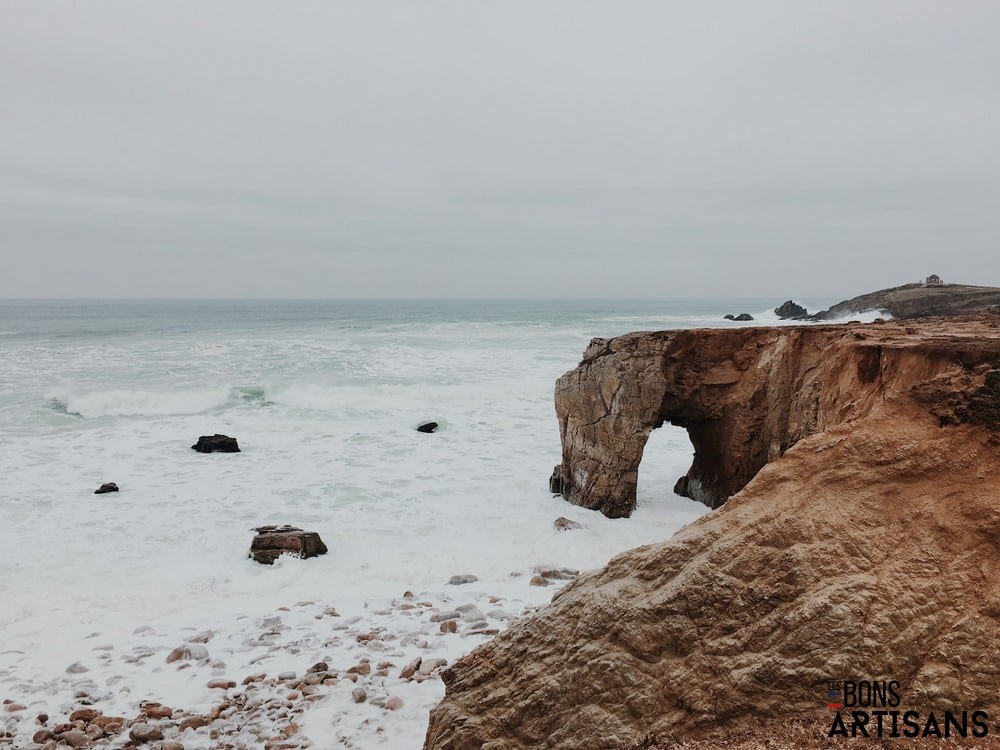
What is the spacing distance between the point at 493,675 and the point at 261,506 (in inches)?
379

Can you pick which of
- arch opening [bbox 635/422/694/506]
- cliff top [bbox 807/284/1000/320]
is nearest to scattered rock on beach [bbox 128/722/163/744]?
arch opening [bbox 635/422/694/506]

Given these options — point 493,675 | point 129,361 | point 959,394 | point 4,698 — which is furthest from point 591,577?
point 129,361

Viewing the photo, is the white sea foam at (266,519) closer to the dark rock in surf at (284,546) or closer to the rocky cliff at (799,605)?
the dark rock in surf at (284,546)

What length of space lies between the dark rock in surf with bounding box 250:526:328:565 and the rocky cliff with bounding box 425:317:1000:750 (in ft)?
20.7

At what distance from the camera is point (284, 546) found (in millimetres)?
10086

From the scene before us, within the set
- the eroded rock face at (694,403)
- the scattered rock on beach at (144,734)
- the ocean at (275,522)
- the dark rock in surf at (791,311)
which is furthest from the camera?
the dark rock in surf at (791,311)

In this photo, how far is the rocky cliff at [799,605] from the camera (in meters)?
3.44

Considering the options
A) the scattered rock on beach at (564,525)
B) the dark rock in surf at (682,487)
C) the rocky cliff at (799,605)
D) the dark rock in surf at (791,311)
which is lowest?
the scattered rock on beach at (564,525)

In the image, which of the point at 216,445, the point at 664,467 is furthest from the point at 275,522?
the point at 664,467

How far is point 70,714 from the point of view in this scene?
602 cm

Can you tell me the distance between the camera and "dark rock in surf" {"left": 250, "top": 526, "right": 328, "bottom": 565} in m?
10.0

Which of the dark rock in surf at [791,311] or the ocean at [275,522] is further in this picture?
the dark rock in surf at [791,311]

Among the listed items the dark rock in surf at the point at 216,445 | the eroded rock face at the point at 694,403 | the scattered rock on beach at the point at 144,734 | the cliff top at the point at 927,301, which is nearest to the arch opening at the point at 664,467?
the eroded rock face at the point at 694,403

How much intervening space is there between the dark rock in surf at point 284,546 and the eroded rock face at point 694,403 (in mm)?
5044
